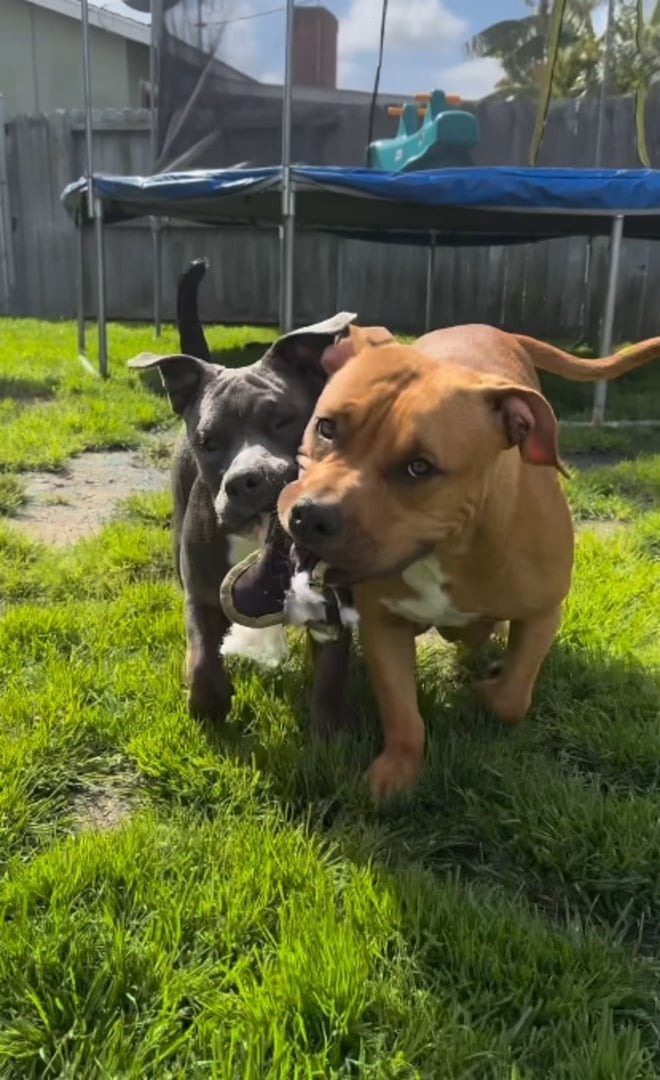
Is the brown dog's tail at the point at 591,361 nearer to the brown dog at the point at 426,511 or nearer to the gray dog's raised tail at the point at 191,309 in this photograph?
the brown dog at the point at 426,511

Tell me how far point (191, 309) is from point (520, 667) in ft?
5.46

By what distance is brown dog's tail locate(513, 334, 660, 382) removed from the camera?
9.28 ft

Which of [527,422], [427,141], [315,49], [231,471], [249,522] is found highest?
[315,49]

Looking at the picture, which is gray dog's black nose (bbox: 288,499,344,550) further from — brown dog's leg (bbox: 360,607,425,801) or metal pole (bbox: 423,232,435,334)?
metal pole (bbox: 423,232,435,334)

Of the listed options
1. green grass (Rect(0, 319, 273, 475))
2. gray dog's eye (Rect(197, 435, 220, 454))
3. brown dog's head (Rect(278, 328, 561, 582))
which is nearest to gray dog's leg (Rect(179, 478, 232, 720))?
gray dog's eye (Rect(197, 435, 220, 454))

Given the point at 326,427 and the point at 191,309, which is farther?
the point at 191,309

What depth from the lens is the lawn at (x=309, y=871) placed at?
1516mm

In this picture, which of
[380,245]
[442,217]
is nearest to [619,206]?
[442,217]

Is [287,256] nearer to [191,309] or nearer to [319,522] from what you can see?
[191,309]

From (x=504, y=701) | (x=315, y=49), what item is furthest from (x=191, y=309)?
(x=315, y=49)

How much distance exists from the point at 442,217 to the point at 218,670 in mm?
6114

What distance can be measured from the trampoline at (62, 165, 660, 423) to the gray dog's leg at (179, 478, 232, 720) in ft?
12.8

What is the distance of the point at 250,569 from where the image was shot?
2396 mm

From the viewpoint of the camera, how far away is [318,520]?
1854 millimetres
